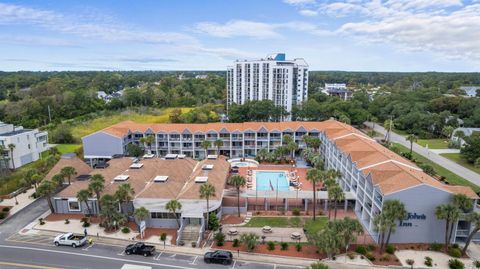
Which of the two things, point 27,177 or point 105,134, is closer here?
point 27,177

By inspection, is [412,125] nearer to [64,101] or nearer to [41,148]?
[41,148]

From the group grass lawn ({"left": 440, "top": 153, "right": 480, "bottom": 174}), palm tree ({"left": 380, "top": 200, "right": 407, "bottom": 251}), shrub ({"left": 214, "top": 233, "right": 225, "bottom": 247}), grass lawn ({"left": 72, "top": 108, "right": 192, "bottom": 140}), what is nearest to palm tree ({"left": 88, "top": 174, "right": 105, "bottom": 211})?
shrub ({"left": 214, "top": 233, "right": 225, "bottom": 247})

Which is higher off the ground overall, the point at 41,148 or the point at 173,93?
the point at 173,93

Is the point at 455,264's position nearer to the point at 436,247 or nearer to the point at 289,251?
the point at 436,247

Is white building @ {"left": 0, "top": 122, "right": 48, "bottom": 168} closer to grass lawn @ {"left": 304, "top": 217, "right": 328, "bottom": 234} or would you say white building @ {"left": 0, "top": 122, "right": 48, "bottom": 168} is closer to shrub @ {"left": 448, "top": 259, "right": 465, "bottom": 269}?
grass lawn @ {"left": 304, "top": 217, "right": 328, "bottom": 234}

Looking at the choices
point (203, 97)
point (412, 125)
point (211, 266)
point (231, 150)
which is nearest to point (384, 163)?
point (211, 266)

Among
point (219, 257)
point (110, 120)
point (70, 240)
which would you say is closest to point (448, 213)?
point (219, 257)
